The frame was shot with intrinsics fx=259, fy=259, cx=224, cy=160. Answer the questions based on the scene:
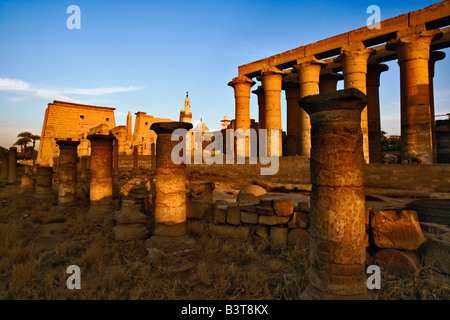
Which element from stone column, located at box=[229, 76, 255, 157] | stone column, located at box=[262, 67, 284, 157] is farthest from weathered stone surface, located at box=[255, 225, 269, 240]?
stone column, located at box=[229, 76, 255, 157]

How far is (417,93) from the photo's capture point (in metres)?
11.9

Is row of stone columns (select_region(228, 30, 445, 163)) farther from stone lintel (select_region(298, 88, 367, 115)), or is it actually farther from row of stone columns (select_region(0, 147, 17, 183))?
row of stone columns (select_region(0, 147, 17, 183))

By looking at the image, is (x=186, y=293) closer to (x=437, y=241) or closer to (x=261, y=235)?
(x=261, y=235)

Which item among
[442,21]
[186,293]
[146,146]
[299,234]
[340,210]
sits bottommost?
[186,293]

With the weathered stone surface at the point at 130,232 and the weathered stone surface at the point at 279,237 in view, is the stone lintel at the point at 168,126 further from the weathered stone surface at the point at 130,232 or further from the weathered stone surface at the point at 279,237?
the weathered stone surface at the point at 279,237

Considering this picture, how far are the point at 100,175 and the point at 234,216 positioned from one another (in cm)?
523

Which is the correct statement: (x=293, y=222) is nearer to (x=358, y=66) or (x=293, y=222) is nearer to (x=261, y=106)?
(x=358, y=66)

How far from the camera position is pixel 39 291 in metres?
3.96

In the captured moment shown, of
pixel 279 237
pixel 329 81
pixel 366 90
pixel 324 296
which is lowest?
pixel 324 296

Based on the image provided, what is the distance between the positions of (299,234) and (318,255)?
217 centimetres

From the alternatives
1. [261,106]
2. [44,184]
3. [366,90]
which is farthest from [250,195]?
[261,106]

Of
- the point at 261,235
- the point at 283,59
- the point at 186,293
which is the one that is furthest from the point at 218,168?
the point at 186,293

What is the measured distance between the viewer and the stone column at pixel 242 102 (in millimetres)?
17922

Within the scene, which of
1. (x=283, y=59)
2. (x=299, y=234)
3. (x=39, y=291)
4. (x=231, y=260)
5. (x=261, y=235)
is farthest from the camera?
(x=283, y=59)
